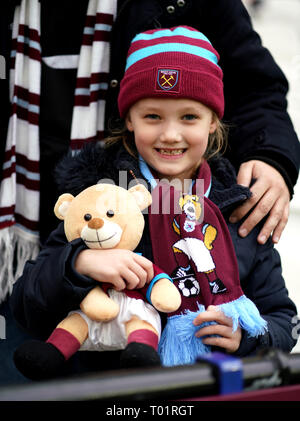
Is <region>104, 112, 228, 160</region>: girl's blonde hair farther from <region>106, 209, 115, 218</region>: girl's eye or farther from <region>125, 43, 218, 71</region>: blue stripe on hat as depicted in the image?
<region>106, 209, 115, 218</region>: girl's eye

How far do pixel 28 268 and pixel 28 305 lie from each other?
0.27ft

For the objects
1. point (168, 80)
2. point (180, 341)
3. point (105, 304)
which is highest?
point (168, 80)

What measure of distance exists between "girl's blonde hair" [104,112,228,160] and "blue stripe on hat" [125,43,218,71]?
0.14m

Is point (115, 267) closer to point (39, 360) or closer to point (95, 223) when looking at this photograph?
point (95, 223)

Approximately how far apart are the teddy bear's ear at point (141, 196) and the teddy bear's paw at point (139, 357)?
0.90ft

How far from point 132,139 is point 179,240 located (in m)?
0.32

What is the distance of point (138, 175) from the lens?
108 centimetres

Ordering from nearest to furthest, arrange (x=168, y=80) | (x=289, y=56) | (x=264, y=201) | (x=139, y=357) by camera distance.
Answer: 1. (x=139, y=357)
2. (x=168, y=80)
3. (x=264, y=201)
4. (x=289, y=56)

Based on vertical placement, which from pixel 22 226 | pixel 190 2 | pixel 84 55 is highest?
pixel 190 2

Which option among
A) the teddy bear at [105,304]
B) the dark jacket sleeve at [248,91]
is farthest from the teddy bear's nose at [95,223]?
the dark jacket sleeve at [248,91]

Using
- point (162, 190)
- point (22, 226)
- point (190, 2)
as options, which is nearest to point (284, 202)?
point (162, 190)

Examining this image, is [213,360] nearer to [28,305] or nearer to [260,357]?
[260,357]

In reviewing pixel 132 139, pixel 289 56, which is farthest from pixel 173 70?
pixel 289 56

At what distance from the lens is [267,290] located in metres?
1.09
